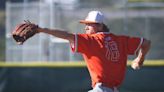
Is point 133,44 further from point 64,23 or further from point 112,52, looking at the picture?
point 64,23

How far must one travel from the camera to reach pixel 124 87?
10.9 metres

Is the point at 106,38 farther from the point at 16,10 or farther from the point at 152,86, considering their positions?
the point at 16,10

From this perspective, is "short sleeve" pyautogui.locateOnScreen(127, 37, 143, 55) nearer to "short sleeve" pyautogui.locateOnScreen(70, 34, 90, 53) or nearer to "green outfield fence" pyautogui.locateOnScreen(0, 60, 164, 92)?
"short sleeve" pyautogui.locateOnScreen(70, 34, 90, 53)

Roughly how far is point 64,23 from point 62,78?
120 inches

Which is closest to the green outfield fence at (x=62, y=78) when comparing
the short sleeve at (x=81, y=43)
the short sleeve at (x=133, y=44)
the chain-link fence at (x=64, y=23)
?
the chain-link fence at (x=64, y=23)

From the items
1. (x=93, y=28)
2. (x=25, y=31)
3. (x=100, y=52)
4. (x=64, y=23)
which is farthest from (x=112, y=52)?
(x=64, y=23)

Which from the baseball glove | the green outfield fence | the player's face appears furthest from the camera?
the green outfield fence

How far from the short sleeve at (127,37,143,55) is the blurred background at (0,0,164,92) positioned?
448cm

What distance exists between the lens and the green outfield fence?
11008 millimetres

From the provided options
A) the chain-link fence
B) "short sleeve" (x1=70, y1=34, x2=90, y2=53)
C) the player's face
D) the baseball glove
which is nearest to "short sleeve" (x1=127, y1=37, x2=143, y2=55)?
the player's face

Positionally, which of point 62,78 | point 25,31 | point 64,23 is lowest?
point 62,78

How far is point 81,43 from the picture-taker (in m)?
6.05

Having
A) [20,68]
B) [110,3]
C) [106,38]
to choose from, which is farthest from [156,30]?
[106,38]

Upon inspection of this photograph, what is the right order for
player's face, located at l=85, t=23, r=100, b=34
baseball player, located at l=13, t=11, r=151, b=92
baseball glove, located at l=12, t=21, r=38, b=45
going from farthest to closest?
1. player's face, located at l=85, t=23, r=100, b=34
2. baseball player, located at l=13, t=11, r=151, b=92
3. baseball glove, located at l=12, t=21, r=38, b=45
